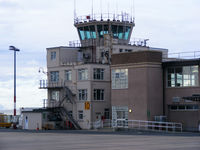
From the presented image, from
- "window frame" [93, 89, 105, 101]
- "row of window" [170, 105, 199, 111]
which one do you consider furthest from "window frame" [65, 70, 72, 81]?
"row of window" [170, 105, 199, 111]

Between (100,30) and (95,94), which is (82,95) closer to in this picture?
(95,94)

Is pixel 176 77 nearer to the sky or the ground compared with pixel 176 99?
nearer to the sky

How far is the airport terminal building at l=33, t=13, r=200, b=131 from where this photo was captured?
54.9 m

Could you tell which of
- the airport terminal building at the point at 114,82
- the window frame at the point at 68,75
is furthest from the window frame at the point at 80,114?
the window frame at the point at 68,75

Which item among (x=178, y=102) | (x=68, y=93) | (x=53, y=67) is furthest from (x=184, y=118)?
(x=53, y=67)

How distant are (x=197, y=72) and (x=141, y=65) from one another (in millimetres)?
6387

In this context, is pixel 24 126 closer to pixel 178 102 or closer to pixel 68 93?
pixel 68 93

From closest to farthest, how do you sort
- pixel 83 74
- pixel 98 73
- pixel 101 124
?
1. pixel 101 124
2. pixel 98 73
3. pixel 83 74

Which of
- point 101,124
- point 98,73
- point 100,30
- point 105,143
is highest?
point 100,30

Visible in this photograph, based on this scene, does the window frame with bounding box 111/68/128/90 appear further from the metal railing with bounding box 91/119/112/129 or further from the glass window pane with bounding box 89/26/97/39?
the glass window pane with bounding box 89/26/97/39

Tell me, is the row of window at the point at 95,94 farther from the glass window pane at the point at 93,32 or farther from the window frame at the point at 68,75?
the glass window pane at the point at 93,32

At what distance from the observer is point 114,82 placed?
59.6 m

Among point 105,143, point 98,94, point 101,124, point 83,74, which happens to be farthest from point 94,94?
point 105,143

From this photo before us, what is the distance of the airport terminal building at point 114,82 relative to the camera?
54.9 meters
